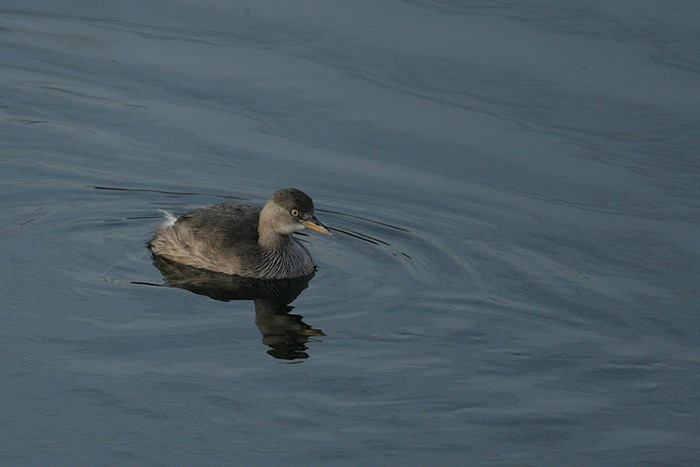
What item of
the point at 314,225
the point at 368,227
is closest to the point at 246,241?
the point at 314,225

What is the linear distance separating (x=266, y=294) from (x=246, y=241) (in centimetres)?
77

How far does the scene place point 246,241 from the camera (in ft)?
43.7

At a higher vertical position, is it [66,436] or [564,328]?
[564,328]

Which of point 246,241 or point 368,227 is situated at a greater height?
point 368,227

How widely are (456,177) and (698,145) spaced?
2.65 metres

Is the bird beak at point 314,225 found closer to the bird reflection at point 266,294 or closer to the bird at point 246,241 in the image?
the bird at point 246,241

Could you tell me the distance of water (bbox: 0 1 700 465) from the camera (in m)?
9.94

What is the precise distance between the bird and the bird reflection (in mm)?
85

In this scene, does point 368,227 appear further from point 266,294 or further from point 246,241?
point 266,294

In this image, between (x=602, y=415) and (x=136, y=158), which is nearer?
(x=602, y=415)

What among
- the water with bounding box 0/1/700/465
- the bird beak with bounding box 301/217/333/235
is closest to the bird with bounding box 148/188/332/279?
the bird beak with bounding box 301/217/333/235

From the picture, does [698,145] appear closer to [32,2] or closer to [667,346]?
[667,346]

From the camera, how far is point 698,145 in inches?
593

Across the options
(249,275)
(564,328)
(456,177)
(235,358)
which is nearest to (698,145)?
(456,177)
